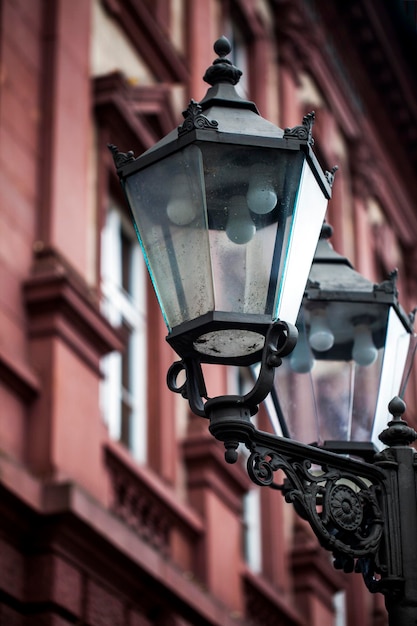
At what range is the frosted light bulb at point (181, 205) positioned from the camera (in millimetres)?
4375

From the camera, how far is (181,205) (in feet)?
14.5

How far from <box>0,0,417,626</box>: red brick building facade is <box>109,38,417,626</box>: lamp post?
425 centimetres

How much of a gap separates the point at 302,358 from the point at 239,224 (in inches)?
49.8

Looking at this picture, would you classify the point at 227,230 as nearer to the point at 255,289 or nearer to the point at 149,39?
the point at 255,289

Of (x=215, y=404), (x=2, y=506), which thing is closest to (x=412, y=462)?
(x=215, y=404)

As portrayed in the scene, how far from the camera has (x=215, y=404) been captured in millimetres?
4223

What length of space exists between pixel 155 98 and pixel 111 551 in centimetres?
466

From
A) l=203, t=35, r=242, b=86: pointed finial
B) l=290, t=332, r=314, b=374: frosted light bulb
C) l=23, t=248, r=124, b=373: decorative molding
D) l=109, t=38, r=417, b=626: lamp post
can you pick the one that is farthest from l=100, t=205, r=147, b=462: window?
l=109, t=38, r=417, b=626: lamp post

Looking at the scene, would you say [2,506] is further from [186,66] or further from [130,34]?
[186,66]

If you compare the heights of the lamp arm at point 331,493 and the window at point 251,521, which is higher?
the window at point 251,521

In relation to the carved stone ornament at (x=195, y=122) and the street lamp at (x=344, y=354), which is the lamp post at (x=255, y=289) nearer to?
the carved stone ornament at (x=195, y=122)

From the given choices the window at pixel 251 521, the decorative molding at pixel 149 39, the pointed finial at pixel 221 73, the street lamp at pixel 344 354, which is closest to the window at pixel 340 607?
the window at pixel 251 521

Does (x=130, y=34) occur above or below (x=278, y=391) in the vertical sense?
above

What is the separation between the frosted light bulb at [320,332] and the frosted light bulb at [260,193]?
1125 mm
